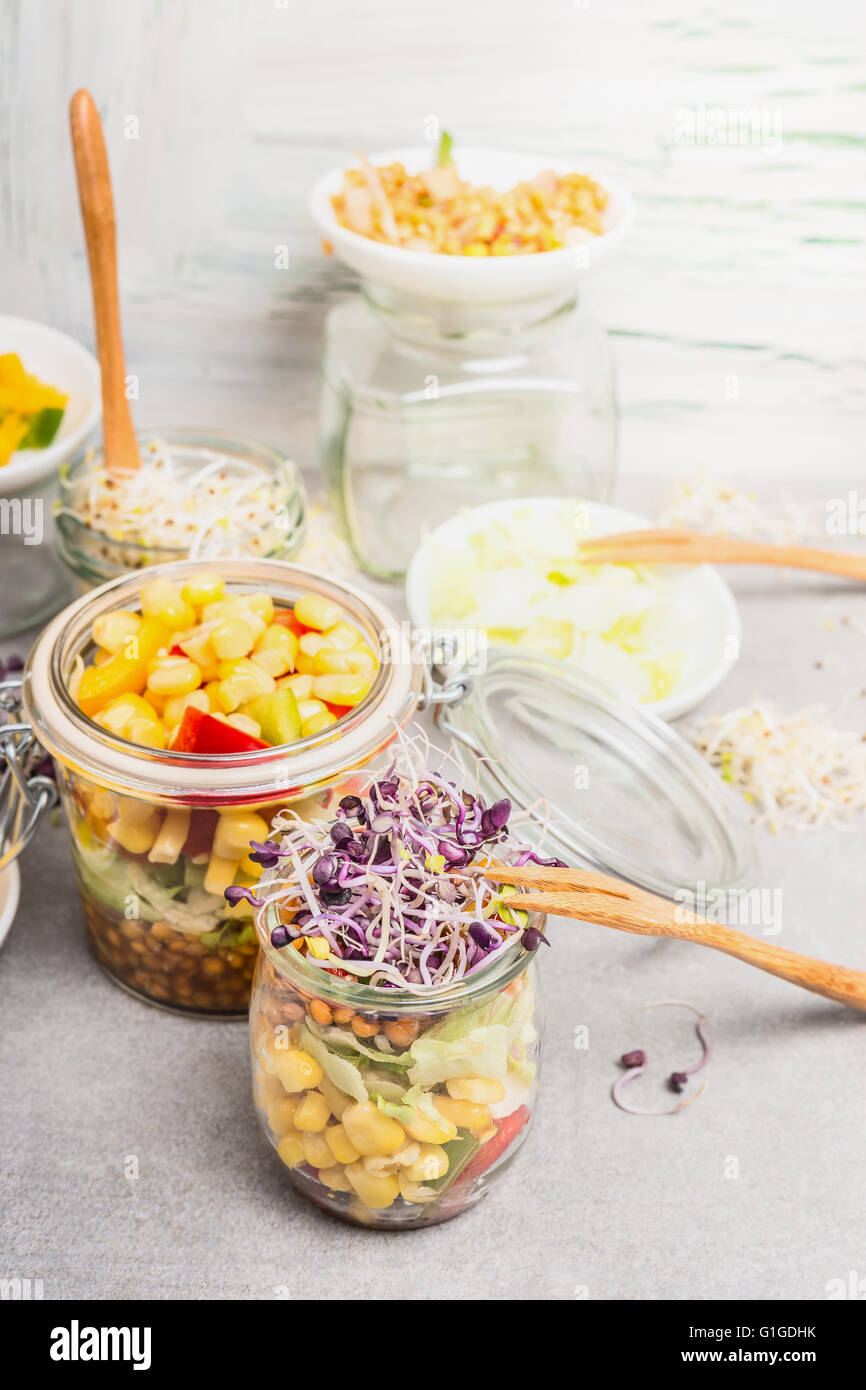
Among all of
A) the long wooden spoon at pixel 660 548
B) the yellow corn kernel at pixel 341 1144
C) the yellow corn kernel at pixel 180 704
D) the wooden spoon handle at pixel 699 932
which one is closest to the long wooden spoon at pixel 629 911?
the wooden spoon handle at pixel 699 932

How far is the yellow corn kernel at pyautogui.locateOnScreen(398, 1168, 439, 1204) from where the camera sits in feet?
3.05

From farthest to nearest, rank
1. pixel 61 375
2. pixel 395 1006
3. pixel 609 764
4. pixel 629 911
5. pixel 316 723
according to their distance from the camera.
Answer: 1. pixel 61 375
2. pixel 609 764
3. pixel 316 723
4. pixel 629 911
5. pixel 395 1006

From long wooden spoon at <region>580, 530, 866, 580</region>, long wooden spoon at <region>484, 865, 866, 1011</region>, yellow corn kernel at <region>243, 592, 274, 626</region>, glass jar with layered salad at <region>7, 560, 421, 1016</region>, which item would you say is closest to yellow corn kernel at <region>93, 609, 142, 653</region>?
glass jar with layered salad at <region>7, 560, 421, 1016</region>

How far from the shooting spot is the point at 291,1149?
3.16 feet

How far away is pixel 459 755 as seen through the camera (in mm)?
1156

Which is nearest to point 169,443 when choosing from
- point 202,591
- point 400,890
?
point 202,591

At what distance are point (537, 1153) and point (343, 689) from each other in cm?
44

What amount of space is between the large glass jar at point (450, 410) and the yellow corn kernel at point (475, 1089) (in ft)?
3.39

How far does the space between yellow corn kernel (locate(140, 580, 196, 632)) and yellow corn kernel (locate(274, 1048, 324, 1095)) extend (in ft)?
1.45

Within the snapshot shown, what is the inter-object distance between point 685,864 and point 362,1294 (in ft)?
1.63

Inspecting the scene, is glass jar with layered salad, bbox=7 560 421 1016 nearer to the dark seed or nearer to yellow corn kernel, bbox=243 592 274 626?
yellow corn kernel, bbox=243 592 274 626

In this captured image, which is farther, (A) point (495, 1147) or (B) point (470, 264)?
(B) point (470, 264)

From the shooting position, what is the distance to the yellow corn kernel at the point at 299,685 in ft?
3.68

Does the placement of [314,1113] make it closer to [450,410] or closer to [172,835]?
[172,835]
